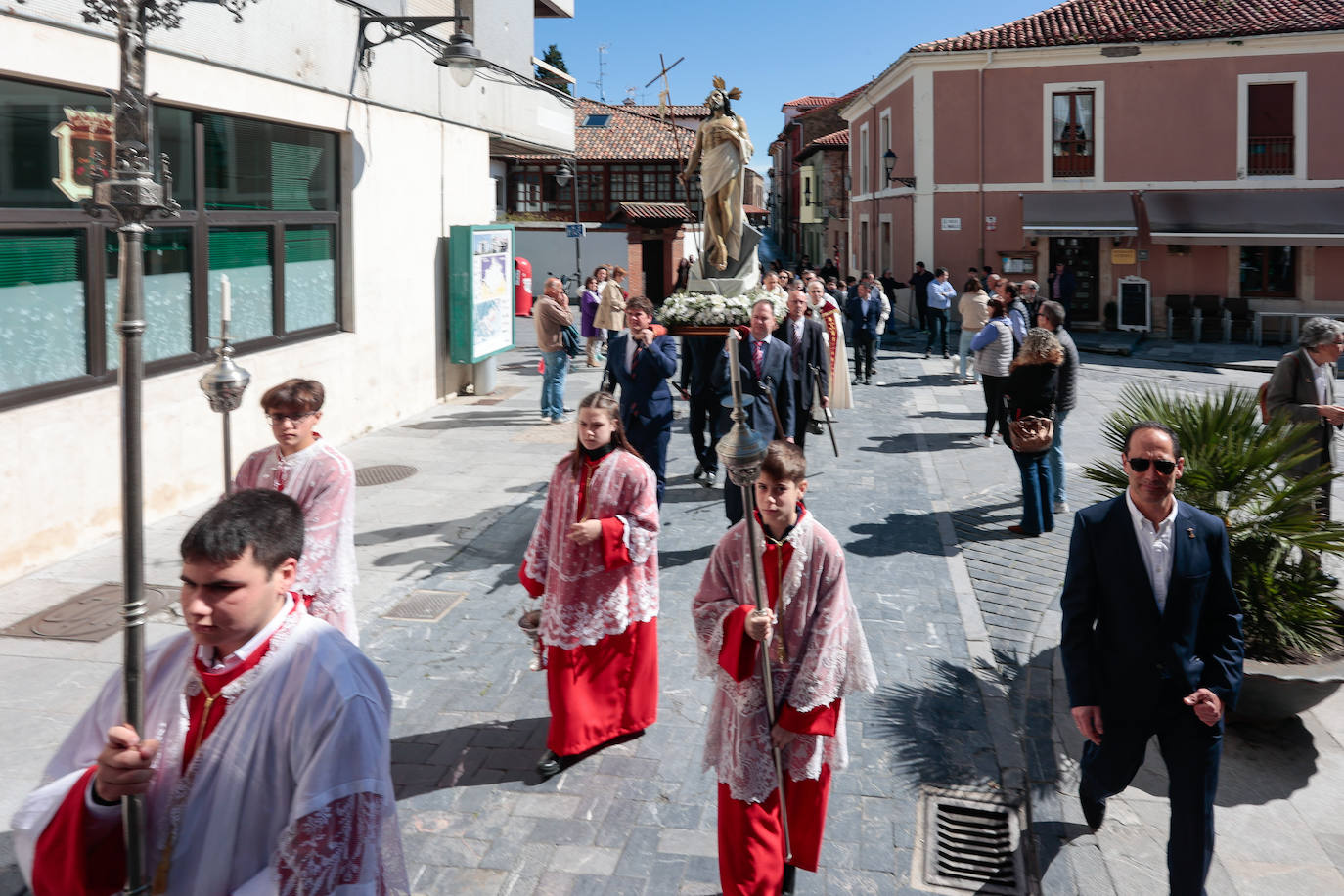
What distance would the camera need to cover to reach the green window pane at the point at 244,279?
1188 cm

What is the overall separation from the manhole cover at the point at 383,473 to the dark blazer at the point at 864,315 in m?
9.70

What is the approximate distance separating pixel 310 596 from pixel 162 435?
6.04 m

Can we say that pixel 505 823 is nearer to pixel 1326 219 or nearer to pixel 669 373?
pixel 669 373

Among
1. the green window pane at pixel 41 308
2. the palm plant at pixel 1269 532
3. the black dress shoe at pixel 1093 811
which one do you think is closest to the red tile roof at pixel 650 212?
the green window pane at pixel 41 308

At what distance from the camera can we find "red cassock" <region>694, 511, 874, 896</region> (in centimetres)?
433

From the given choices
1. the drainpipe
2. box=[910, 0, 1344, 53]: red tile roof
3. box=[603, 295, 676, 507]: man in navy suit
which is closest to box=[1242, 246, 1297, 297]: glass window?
box=[910, 0, 1344, 53]: red tile roof

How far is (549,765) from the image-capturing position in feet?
18.6

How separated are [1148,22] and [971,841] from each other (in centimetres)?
3042

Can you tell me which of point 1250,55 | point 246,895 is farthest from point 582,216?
point 246,895

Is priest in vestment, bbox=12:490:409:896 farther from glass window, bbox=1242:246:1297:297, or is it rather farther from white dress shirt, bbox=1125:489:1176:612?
glass window, bbox=1242:246:1297:297

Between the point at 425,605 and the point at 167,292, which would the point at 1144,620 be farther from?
the point at 167,292

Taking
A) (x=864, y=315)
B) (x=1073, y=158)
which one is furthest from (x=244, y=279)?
(x=1073, y=158)

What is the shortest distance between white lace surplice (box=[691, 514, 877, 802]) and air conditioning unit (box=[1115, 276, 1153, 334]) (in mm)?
27339

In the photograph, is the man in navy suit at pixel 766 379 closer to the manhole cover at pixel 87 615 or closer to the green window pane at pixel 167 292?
the manhole cover at pixel 87 615
